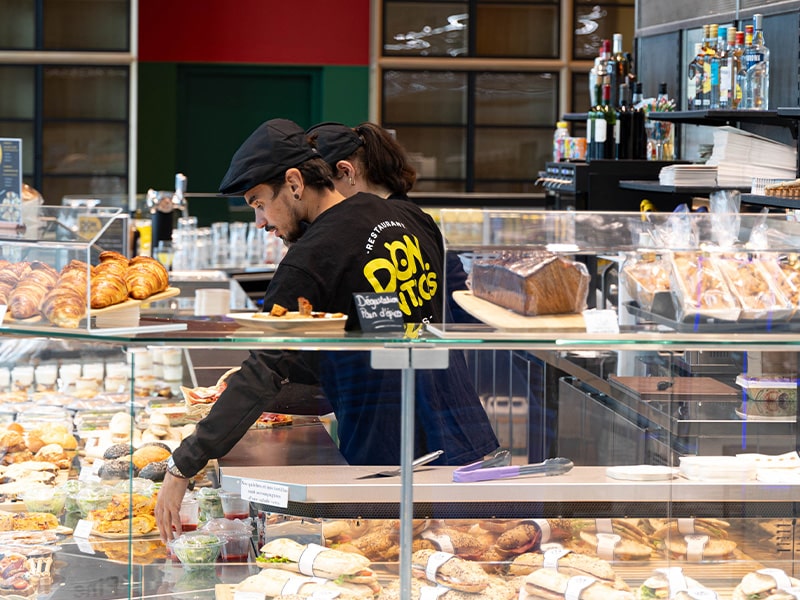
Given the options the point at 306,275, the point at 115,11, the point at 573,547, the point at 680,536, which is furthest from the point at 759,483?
the point at 115,11

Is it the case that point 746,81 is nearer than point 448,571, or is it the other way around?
point 448,571

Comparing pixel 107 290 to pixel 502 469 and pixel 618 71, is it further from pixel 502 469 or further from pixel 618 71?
pixel 618 71

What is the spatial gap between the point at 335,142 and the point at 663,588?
1447mm

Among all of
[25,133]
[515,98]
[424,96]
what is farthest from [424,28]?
[25,133]

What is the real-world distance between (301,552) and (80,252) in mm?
576

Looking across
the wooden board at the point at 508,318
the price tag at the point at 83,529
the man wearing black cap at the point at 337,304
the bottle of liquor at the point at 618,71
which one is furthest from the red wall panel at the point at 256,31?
the wooden board at the point at 508,318

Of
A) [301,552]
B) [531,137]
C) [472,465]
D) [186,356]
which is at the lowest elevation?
[301,552]

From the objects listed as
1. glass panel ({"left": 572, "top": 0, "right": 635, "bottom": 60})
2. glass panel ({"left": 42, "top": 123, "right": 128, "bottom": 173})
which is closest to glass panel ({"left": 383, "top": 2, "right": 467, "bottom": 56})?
glass panel ({"left": 572, "top": 0, "right": 635, "bottom": 60})

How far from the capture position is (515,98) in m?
9.71

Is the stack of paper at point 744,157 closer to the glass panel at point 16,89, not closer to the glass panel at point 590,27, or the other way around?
the glass panel at point 590,27

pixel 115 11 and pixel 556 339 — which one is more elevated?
pixel 115 11

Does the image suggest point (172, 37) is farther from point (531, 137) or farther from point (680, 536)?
point (680, 536)

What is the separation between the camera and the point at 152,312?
81.5 inches

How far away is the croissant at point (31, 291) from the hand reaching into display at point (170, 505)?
1.12 feet
